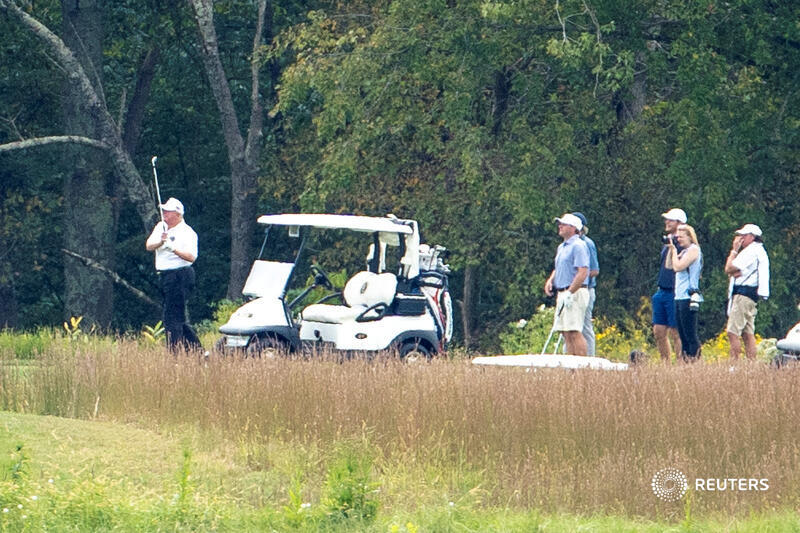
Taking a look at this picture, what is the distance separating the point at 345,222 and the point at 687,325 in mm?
3780

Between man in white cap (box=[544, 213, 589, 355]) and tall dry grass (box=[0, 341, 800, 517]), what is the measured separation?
325 cm

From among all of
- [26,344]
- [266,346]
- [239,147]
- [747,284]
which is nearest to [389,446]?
[266,346]

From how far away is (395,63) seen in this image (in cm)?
2616

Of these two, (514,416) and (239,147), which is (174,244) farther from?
(239,147)

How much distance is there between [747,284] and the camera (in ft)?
56.4

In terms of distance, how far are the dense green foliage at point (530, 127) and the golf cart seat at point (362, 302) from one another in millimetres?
7334

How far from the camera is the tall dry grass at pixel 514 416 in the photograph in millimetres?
10664

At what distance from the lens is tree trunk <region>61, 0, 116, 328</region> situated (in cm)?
3198

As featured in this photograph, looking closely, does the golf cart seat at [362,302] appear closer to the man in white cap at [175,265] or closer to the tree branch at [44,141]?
the man in white cap at [175,265]

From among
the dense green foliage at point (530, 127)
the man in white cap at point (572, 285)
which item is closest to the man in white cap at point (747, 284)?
the man in white cap at point (572, 285)

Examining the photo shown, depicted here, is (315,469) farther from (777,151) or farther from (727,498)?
(777,151)

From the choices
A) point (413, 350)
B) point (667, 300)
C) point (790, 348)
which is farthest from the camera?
point (667, 300)

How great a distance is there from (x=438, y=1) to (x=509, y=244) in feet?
15.5

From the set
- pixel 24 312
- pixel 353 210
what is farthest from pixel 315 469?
pixel 24 312
